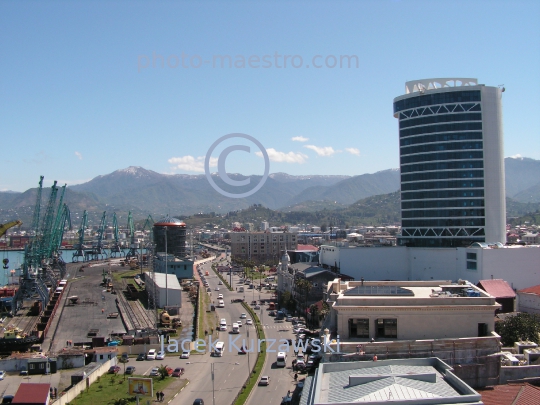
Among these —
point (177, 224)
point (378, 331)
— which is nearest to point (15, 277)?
point (177, 224)

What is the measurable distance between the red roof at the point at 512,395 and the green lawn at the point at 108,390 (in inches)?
866

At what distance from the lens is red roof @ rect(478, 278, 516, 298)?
48.0m

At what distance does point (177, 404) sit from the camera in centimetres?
3133

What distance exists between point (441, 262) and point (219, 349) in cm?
3111

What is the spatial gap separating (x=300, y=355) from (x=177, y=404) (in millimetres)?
11888

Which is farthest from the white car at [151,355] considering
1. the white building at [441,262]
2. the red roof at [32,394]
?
the white building at [441,262]

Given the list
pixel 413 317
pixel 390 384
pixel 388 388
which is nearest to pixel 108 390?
pixel 413 317

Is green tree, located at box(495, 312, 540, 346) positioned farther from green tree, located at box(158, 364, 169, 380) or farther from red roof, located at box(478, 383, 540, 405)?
green tree, located at box(158, 364, 169, 380)

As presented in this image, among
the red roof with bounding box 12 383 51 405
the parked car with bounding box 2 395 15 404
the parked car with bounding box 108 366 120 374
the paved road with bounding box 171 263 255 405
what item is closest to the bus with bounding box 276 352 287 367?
the paved road with bounding box 171 263 255 405

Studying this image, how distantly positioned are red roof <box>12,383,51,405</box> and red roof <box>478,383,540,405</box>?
75.7 ft

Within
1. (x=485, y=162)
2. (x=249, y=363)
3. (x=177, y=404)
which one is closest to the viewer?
(x=177, y=404)

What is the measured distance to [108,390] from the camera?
34594mm

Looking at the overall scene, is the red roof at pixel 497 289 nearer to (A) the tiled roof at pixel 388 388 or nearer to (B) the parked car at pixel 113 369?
(B) the parked car at pixel 113 369

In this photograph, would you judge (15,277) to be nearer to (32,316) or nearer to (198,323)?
(32,316)
